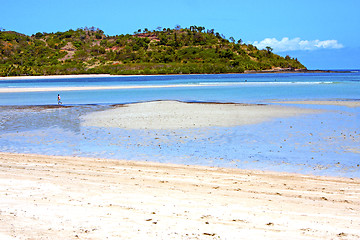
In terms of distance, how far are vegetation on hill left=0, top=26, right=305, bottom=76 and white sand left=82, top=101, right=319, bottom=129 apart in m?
93.1

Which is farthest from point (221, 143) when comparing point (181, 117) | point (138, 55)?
point (138, 55)

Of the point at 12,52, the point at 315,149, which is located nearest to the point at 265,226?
the point at 315,149

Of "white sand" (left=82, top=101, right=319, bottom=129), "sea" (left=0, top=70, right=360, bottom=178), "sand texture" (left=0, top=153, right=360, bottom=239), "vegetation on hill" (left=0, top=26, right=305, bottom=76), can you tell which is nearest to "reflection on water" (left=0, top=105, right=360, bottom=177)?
"sea" (left=0, top=70, right=360, bottom=178)

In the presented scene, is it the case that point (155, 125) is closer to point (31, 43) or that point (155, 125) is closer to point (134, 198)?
point (134, 198)

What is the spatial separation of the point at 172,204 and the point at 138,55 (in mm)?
154080

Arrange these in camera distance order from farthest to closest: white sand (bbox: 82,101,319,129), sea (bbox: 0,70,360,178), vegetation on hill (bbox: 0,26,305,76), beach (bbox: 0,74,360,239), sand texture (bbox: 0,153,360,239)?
vegetation on hill (bbox: 0,26,305,76) < white sand (bbox: 82,101,319,129) < sea (bbox: 0,70,360,178) < beach (bbox: 0,74,360,239) < sand texture (bbox: 0,153,360,239)

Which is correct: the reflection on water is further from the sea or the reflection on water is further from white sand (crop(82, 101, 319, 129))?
white sand (crop(82, 101, 319, 129))

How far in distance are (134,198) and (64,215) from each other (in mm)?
1411

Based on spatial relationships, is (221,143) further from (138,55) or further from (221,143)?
(138,55)

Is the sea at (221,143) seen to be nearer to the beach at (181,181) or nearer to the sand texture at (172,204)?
the beach at (181,181)

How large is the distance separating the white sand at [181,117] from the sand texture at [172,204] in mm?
9112

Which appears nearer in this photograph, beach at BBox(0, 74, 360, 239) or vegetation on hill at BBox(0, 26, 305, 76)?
beach at BBox(0, 74, 360, 239)

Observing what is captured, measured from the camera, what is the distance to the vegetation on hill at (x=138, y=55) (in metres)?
134

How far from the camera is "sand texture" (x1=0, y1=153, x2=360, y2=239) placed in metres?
5.97
